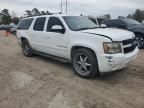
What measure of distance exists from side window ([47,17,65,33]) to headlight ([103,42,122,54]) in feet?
5.71

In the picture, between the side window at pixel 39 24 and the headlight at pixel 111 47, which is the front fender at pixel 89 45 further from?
the side window at pixel 39 24

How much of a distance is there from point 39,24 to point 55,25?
58.3 inches

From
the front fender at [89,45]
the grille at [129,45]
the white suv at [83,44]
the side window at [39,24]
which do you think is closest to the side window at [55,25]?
the white suv at [83,44]

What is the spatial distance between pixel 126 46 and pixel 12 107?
127 inches

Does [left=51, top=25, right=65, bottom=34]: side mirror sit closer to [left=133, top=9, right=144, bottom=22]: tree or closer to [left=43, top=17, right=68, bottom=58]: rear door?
[left=43, top=17, right=68, bottom=58]: rear door

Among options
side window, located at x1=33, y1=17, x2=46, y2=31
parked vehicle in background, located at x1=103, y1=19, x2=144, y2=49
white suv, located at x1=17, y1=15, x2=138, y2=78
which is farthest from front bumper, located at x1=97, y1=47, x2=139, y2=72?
parked vehicle in background, located at x1=103, y1=19, x2=144, y2=49

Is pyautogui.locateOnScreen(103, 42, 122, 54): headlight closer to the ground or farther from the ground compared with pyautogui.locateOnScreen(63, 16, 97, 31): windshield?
closer to the ground

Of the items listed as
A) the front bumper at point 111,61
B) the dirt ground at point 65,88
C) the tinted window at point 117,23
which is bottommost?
the dirt ground at point 65,88

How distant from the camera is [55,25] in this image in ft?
22.5

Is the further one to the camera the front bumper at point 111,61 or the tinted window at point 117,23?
the tinted window at point 117,23

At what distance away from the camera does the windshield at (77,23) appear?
6.66 meters

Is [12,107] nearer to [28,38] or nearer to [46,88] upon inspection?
[46,88]

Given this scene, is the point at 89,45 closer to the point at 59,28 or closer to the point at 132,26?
the point at 59,28

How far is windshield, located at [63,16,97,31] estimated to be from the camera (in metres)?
6.66
